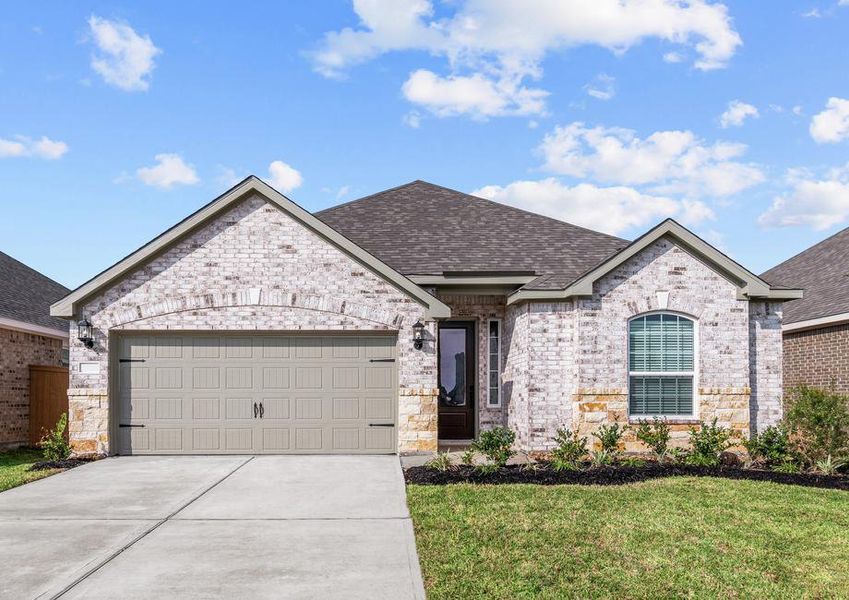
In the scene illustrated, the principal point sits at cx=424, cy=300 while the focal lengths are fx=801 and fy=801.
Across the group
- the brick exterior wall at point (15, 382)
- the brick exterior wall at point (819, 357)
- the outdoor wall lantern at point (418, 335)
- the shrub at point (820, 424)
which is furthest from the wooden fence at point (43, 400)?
the brick exterior wall at point (819, 357)

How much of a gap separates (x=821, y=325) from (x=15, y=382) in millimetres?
18526

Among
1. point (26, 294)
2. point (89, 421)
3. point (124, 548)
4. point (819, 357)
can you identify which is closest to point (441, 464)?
point (124, 548)

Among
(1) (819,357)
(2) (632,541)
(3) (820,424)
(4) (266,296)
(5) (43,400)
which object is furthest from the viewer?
(5) (43,400)

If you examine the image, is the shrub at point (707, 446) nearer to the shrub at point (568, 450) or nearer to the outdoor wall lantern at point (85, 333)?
the shrub at point (568, 450)

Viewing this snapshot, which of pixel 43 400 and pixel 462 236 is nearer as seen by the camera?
pixel 462 236

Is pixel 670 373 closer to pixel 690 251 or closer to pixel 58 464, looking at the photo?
pixel 690 251

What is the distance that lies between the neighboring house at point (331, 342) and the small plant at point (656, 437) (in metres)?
0.44

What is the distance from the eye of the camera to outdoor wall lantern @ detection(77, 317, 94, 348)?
579 inches

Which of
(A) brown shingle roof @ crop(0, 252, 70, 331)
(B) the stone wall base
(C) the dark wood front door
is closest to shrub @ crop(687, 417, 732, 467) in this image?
(C) the dark wood front door

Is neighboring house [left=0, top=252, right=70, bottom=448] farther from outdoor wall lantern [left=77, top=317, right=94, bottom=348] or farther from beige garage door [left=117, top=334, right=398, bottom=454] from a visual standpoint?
beige garage door [left=117, top=334, right=398, bottom=454]

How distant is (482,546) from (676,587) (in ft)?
6.53

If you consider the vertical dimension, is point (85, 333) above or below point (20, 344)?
above

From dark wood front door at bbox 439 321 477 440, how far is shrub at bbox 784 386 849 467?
21.7ft

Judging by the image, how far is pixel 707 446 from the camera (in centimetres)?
1400
